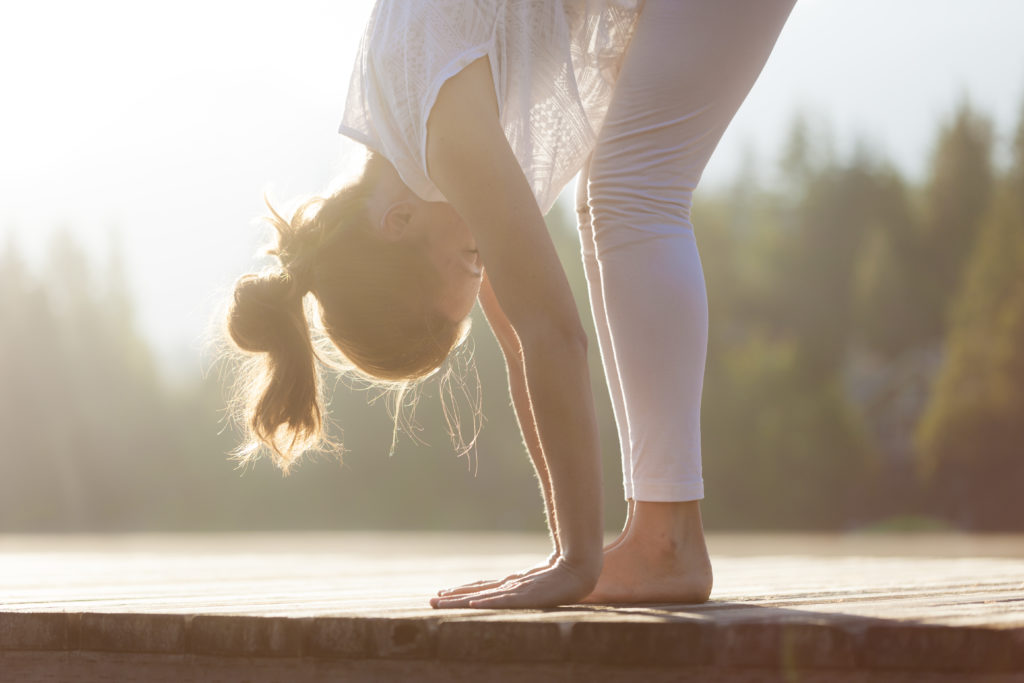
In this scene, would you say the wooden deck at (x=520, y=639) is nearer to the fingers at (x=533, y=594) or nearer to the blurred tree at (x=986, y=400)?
the fingers at (x=533, y=594)

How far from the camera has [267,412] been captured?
2.17 meters

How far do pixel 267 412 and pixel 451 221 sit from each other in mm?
472

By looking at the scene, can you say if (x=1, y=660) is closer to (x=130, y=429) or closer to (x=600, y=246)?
(x=600, y=246)

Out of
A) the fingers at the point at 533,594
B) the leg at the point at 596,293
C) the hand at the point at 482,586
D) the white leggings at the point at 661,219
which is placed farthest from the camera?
the leg at the point at 596,293

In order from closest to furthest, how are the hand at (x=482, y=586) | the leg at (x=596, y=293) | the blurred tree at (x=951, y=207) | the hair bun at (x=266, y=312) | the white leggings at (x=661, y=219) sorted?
the hand at (x=482, y=586), the white leggings at (x=661, y=219), the hair bun at (x=266, y=312), the leg at (x=596, y=293), the blurred tree at (x=951, y=207)

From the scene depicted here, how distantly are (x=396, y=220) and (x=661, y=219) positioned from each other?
45 centimetres

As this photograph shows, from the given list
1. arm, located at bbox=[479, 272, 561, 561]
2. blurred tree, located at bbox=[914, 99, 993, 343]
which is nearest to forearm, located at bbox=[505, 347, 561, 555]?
arm, located at bbox=[479, 272, 561, 561]

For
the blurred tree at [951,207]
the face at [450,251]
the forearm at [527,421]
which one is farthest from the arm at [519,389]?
the blurred tree at [951,207]

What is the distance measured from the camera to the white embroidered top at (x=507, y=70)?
1.97m

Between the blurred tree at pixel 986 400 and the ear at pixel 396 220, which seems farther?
the blurred tree at pixel 986 400

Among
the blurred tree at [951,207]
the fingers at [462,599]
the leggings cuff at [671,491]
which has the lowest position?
the fingers at [462,599]

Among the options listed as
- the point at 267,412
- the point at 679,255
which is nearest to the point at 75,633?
the point at 267,412

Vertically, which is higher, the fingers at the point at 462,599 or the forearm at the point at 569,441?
the forearm at the point at 569,441

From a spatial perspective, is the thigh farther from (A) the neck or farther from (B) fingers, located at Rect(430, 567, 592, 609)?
(B) fingers, located at Rect(430, 567, 592, 609)
